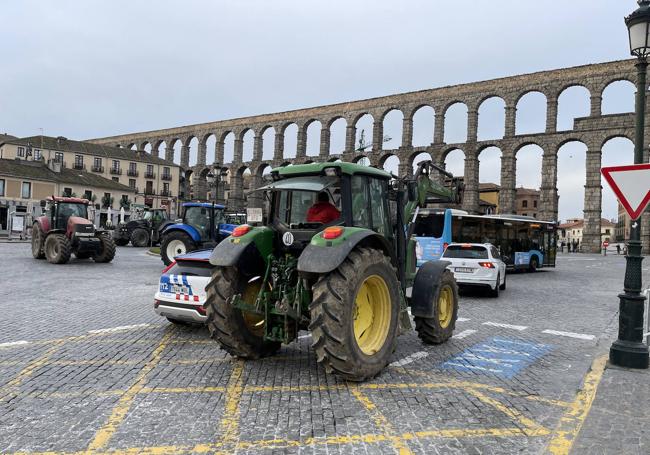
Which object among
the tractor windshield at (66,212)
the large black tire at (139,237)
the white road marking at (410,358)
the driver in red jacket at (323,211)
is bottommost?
the white road marking at (410,358)

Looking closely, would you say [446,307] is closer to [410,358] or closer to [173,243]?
[410,358]

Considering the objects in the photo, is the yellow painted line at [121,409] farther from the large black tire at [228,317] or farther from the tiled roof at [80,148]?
the tiled roof at [80,148]

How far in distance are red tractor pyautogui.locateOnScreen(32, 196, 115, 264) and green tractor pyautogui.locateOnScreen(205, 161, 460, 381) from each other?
1412 centimetres

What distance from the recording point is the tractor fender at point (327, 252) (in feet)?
14.7

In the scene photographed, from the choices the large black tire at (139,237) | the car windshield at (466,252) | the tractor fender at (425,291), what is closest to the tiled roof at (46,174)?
the large black tire at (139,237)

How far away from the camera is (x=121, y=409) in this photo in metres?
4.03

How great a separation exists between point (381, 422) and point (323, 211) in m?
2.44

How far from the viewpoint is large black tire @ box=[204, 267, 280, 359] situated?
5215 millimetres

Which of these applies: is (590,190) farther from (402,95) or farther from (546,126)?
(402,95)

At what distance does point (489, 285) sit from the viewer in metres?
12.6

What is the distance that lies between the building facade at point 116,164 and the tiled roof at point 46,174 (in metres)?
4.33

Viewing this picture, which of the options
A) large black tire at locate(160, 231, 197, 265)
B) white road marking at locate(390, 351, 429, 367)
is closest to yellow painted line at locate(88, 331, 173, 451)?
white road marking at locate(390, 351, 429, 367)

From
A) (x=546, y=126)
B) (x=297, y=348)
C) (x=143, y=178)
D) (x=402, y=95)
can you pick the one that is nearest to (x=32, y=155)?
(x=143, y=178)

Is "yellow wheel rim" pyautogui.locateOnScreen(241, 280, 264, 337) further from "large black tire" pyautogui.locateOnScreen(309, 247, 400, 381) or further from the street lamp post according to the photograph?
the street lamp post
